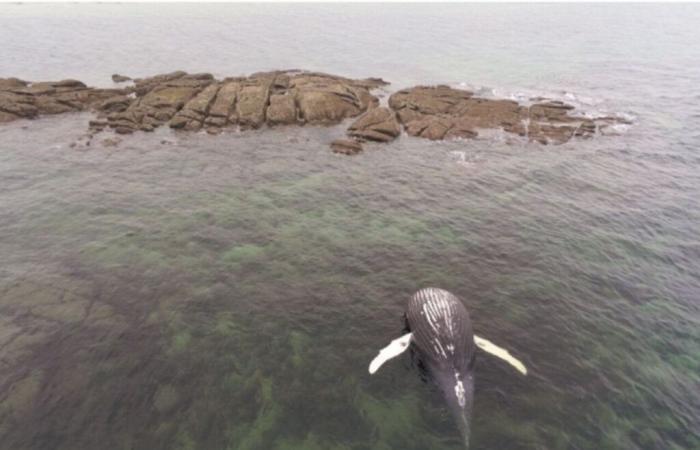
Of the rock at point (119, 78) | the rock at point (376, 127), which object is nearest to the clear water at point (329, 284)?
the rock at point (376, 127)

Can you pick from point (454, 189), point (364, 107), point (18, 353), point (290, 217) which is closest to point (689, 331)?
point (454, 189)

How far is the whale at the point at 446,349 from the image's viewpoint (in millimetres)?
15203

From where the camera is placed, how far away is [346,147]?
40344mm

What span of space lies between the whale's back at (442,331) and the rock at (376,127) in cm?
2746

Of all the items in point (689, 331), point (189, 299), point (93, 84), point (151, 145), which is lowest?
point (689, 331)

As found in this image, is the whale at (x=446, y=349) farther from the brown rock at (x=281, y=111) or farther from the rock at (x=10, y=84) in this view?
the rock at (x=10, y=84)

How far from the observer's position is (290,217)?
29.3m

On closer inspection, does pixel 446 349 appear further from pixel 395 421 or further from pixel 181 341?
pixel 181 341

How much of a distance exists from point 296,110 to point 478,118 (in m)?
22.4

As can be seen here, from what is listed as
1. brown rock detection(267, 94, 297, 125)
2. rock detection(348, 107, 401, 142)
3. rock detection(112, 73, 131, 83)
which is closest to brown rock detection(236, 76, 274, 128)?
brown rock detection(267, 94, 297, 125)

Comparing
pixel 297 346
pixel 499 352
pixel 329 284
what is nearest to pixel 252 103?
pixel 329 284

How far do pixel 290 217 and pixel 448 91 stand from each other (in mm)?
36896

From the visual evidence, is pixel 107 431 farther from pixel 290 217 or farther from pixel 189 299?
pixel 290 217

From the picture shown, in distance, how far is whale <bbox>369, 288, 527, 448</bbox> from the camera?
599 inches
